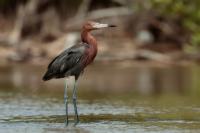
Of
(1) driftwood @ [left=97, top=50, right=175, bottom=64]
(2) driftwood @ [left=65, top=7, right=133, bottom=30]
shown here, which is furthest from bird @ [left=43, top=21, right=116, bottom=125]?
(2) driftwood @ [left=65, top=7, right=133, bottom=30]

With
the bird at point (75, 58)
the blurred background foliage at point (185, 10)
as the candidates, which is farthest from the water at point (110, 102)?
the blurred background foliage at point (185, 10)

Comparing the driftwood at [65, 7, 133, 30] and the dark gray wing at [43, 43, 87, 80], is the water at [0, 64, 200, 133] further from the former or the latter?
the driftwood at [65, 7, 133, 30]

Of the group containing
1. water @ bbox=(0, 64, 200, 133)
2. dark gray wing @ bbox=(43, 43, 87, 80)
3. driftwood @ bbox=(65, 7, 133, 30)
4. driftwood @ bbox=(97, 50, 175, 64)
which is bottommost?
driftwood @ bbox=(97, 50, 175, 64)

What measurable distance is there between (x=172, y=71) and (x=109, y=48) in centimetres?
458

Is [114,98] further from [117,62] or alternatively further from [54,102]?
[117,62]

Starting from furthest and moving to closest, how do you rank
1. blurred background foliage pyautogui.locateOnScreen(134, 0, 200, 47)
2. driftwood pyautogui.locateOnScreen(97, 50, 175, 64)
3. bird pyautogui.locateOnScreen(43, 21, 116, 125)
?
driftwood pyautogui.locateOnScreen(97, 50, 175, 64), blurred background foliage pyautogui.locateOnScreen(134, 0, 200, 47), bird pyautogui.locateOnScreen(43, 21, 116, 125)

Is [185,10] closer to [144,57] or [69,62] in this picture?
[144,57]

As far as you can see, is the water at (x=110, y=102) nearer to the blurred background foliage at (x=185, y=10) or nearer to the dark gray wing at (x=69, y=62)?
the dark gray wing at (x=69, y=62)

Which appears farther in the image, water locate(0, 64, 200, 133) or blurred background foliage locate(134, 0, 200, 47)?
Answer: blurred background foliage locate(134, 0, 200, 47)

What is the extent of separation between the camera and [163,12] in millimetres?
23562

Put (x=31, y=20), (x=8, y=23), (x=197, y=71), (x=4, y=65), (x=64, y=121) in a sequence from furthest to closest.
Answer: (x=8, y=23), (x=31, y=20), (x=4, y=65), (x=197, y=71), (x=64, y=121)

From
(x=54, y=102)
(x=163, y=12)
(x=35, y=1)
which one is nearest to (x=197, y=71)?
(x=163, y=12)

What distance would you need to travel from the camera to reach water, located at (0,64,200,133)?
37.4ft

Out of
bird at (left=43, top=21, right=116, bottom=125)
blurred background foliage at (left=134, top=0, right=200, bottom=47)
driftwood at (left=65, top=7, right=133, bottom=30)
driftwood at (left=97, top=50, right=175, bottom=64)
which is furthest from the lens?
driftwood at (left=65, top=7, right=133, bottom=30)
